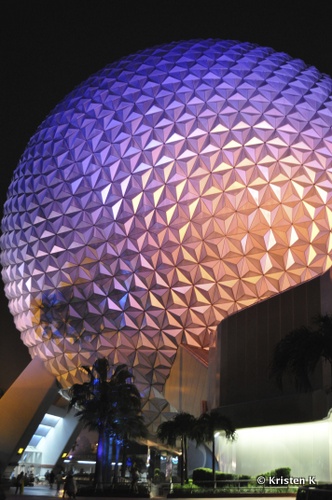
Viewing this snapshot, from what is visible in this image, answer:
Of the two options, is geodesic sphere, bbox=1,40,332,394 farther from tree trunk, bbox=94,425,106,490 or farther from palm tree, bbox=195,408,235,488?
palm tree, bbox=195,408,235,488

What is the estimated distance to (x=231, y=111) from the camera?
32.9 metres

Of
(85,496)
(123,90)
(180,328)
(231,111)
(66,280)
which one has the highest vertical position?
(123,90)

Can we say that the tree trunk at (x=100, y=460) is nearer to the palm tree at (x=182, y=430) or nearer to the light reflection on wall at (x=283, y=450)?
the palm tree at (x=182, y=430)

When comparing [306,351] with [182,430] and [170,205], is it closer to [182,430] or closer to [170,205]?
[182,430]

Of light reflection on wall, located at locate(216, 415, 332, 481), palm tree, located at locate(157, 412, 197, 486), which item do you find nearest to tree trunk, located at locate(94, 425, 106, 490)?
palm tree, located at locate(157, 412, 197, 486)

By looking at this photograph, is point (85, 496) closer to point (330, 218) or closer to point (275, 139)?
point (330, 218)

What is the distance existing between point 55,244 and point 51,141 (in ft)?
20.2

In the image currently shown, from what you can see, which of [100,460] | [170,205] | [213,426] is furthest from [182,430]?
[170,205]

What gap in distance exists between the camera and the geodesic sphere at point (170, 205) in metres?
31.2

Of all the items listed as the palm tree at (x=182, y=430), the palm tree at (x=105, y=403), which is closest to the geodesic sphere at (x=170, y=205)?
the palm tree at (x=105, y=403)

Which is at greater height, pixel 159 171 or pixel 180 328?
pixel 159 171

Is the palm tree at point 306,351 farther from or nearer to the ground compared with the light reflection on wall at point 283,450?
farther from the ground

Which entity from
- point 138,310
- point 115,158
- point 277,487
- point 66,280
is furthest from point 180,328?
point 277,487

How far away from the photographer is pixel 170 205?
105 feet
